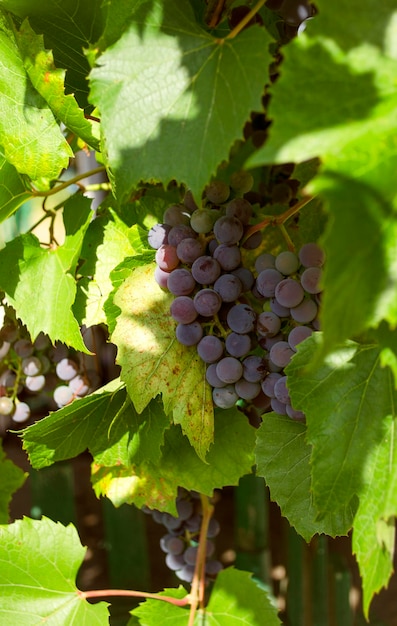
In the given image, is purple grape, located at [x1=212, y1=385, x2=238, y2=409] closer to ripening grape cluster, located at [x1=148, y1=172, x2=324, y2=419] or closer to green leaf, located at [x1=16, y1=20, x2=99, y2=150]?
ripening grape cluster, located at [x1=148, y1=172, x2=324, y2=419]

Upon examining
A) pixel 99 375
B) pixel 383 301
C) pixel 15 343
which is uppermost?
pixel 383 301

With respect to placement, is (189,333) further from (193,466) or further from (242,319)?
(193,466)

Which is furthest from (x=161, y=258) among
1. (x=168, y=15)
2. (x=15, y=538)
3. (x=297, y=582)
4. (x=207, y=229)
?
(x=297, y=582)

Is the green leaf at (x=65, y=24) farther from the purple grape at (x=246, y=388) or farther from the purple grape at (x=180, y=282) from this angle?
the purple grape at (x=246, y=388)

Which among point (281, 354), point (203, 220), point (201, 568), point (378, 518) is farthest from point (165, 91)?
point (201, 568)

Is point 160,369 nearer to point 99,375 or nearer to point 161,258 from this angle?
point 161,258

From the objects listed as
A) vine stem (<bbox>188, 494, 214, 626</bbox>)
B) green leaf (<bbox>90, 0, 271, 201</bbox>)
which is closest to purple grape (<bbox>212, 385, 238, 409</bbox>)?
green leaf (<bbox>90, 0, 271, 201</bbox>)
